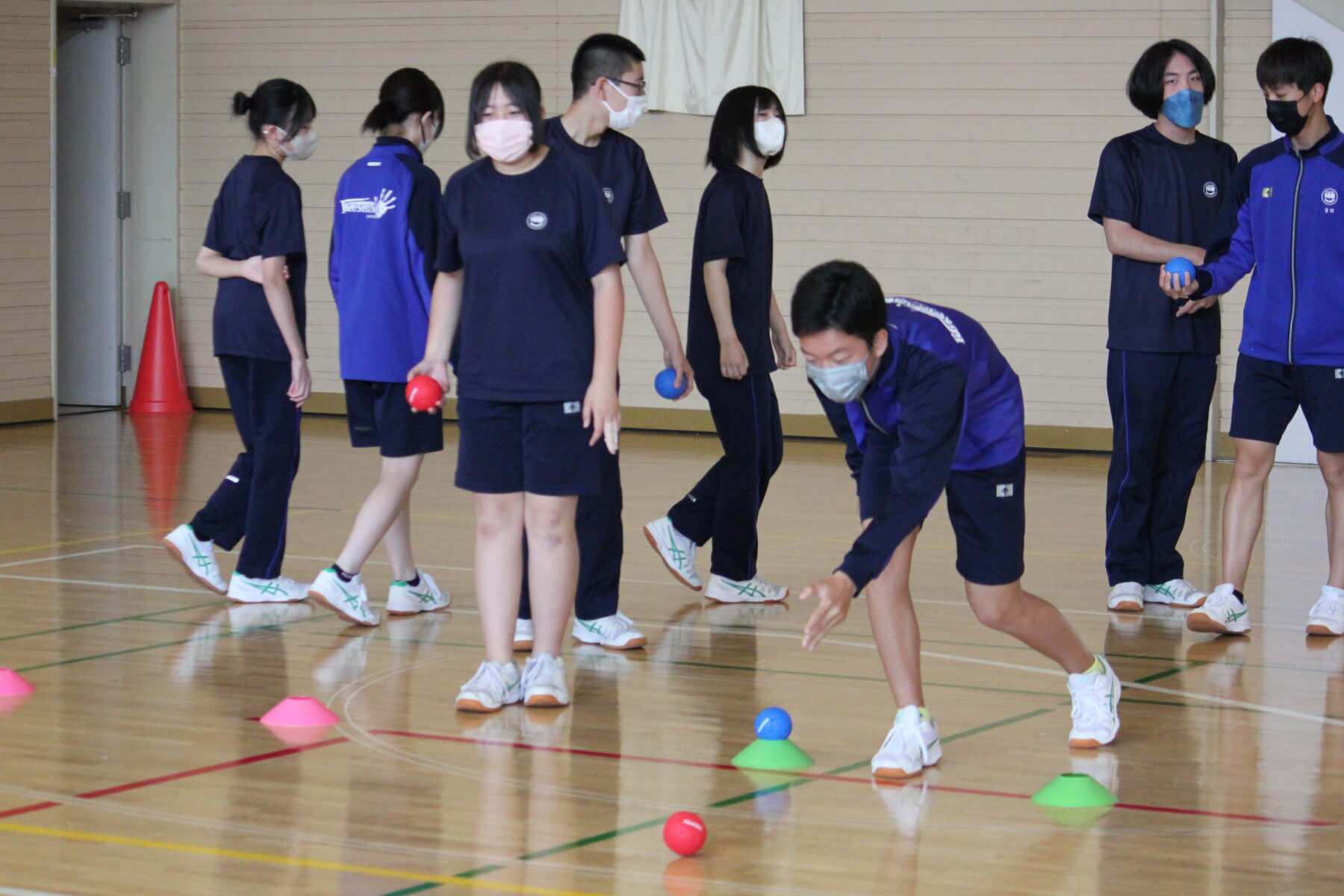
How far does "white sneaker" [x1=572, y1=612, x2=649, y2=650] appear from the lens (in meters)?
5.21

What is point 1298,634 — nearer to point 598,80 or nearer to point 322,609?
point 598,80

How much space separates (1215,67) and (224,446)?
21.3 feet

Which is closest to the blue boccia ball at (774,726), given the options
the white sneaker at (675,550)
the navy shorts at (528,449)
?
the navy shorts at (528,449)

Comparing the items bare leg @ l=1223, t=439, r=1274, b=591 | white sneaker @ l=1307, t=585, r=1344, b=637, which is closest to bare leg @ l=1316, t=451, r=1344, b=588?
white sneaker @ l=1307, t=585, r=1344, b=637

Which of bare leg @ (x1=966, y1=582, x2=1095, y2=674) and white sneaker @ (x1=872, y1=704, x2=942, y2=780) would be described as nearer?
white sneaker @ (x1=872, y1=704, x2=942, y2=780)

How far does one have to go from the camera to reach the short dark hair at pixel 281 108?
573 cm

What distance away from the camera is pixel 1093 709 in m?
4.06

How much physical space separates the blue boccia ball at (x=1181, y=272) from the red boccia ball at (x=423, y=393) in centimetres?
244

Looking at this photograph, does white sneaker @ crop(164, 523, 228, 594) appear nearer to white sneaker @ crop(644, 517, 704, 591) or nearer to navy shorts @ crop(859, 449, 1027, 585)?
white sneaker @ crop(644, 517, 704, 591)

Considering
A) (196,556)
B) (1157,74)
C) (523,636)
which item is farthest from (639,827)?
(1157,74)

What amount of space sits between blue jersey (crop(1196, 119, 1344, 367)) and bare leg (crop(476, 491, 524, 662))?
2.47 metres

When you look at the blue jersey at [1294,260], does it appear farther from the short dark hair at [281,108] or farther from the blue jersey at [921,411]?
the short dark hair at [281,108]

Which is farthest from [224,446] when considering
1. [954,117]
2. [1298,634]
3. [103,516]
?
[1298,634]

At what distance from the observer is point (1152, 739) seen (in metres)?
4.14
